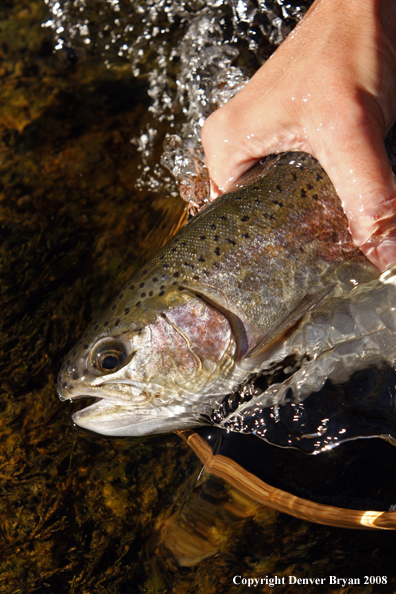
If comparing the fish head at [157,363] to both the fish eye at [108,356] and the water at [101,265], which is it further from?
the water at [101,265]

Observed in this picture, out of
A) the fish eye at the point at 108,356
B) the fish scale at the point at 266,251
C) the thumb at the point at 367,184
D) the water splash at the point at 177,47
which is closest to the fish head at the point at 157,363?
the fish eye at the point at 108,356

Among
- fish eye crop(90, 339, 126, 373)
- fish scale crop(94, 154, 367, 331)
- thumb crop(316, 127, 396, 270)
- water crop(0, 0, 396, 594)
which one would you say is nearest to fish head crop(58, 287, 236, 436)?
fish eye crop(90, 339, 126, 373)

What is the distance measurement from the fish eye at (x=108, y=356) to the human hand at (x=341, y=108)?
1362 millimetres

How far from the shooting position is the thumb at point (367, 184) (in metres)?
2.02

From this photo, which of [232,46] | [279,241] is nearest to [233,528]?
[279,241]

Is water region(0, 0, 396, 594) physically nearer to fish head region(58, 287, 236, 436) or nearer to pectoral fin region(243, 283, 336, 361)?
fish head region(58, 287, 236, 436)

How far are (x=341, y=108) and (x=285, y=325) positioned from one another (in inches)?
43.0

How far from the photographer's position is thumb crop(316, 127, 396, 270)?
2018 millimetres

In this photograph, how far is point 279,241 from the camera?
7.99 feet

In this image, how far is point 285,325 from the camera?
2.43m

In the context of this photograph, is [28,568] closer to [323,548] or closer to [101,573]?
[101,573]

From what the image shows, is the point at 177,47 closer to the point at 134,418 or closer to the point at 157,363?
the point at 157,363

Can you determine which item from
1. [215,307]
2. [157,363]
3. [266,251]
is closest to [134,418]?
[157,363]

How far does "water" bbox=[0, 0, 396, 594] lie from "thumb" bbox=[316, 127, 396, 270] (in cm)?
152
